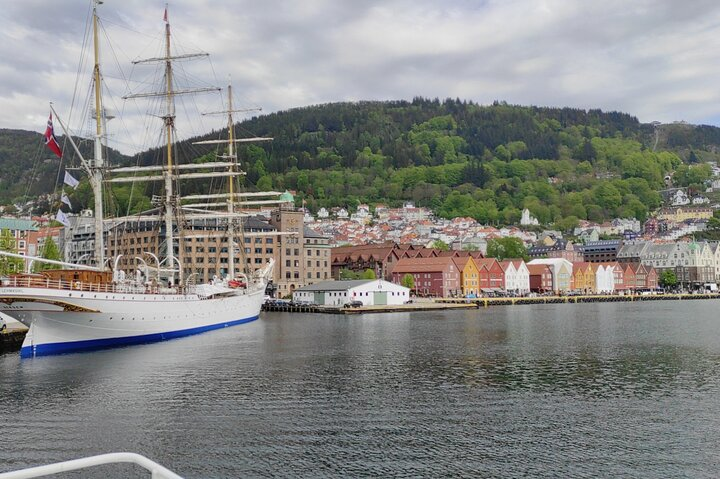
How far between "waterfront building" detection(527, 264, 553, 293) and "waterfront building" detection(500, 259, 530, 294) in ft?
10.6

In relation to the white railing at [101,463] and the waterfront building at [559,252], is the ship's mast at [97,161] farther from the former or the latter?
the waterfront building at [559,252]

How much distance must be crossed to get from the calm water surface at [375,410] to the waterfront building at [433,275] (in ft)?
256

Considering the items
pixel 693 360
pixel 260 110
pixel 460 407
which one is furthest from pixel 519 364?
pixel 260 110

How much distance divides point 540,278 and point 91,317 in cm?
11841

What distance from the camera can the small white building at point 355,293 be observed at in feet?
302

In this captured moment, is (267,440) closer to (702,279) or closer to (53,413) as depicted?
A: (53,413)

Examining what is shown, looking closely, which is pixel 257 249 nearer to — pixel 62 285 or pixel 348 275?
pixel 348 275

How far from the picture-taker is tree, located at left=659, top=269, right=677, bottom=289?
159 m

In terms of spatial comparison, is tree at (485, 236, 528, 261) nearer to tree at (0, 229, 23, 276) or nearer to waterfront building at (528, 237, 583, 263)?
waterfront building at (528, 237, 583, 263)

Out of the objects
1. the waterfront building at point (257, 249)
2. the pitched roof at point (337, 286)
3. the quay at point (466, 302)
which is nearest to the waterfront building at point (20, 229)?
the waterfront building at point (257, 249)

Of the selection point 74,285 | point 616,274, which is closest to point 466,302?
point 616,274

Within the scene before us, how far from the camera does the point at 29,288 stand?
1453 inches

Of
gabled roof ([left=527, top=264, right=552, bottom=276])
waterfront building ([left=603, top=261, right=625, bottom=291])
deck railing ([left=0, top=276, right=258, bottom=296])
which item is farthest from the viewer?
waterfront building ([left=603, top=261, right=625, bottom=291])

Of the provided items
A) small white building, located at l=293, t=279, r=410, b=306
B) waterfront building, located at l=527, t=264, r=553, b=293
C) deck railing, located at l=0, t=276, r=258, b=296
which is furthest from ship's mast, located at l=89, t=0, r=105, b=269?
waterfront building, located at l=527, t=264, r=553, b=293
